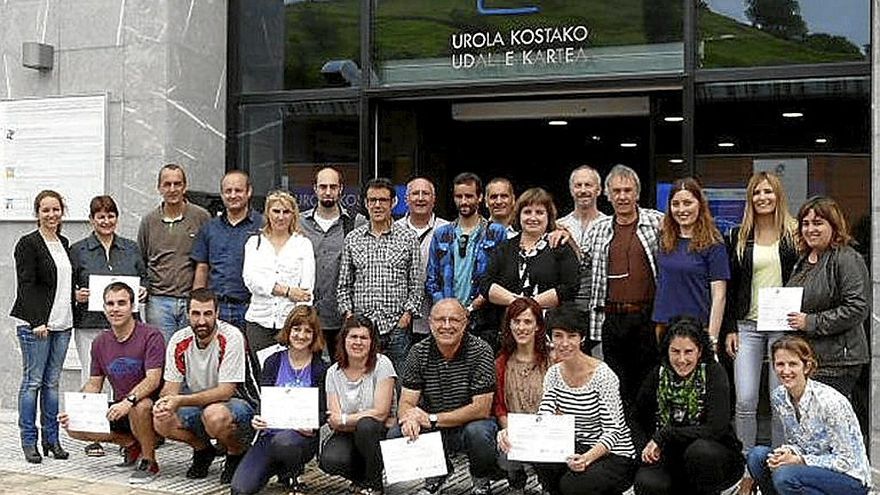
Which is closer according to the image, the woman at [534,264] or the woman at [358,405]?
the woman at [358,405]

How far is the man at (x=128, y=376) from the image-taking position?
6.98m

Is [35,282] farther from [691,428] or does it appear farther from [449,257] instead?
[691,428]

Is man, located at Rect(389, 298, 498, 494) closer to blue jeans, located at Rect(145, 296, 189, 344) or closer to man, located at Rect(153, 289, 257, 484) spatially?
man, located at Rect(153, 289, 257, 484)

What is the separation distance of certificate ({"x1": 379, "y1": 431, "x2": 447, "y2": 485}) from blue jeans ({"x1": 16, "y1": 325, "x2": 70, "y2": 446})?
2748 mm

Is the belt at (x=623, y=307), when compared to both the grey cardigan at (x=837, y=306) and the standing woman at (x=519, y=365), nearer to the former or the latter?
the standing woman at (x=519, y=365)

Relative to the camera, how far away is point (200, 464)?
7.12m

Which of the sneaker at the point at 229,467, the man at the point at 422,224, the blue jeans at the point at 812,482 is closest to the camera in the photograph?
the blue jeans at the point at 812,482

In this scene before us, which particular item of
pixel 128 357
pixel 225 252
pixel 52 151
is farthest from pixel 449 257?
pixel 52 151

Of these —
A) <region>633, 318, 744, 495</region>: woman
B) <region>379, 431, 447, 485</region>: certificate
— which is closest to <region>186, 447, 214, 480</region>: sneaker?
<region>379, 431, 447, 485</region>: certificate

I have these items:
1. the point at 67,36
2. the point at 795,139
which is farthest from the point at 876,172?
the point at 67,36

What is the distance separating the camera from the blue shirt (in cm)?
762

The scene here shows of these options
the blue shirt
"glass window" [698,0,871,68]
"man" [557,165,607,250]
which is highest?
"glass window" [698,0,871,68]

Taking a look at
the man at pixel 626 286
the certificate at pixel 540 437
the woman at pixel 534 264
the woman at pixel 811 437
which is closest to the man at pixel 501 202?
the woman at pixel 534 264

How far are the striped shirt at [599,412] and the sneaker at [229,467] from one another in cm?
206
